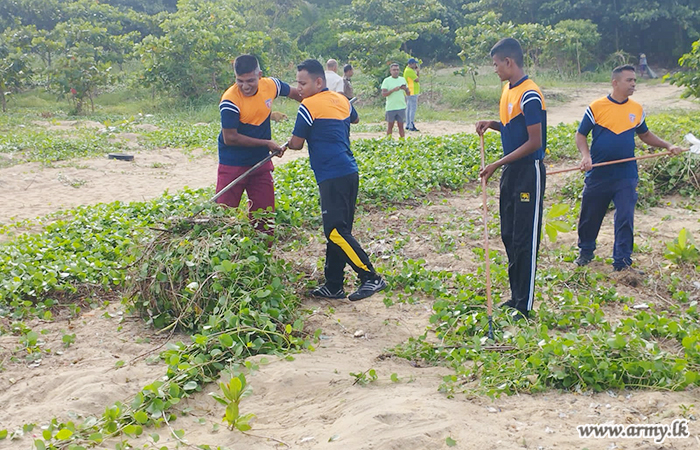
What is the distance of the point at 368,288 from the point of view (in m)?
5.15

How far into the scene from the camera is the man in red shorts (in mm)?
5379

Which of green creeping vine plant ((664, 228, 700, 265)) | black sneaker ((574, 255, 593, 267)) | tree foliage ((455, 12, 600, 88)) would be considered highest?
tree foliage ((455, 12, 600, 88))

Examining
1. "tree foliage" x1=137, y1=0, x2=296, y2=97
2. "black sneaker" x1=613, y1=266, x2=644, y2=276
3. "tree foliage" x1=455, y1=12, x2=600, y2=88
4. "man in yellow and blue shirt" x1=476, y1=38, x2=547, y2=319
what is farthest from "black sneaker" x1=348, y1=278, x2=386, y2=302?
"tree foliage" x1=455, y1=12, x2=600, y2=88

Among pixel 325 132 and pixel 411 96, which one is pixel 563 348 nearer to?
pixel 325 132

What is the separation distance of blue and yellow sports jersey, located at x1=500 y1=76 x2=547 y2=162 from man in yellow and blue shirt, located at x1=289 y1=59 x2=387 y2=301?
4.02 ft

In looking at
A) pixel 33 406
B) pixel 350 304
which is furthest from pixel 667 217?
pixel 33 406

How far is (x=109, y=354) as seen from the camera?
13.8ft

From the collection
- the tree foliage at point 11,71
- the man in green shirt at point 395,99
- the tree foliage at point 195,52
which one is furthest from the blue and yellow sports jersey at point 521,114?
the tree foliage at point 11,71

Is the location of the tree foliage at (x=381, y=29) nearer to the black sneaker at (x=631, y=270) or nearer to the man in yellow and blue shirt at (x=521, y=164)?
the black sneaker at (x=631, y=270)

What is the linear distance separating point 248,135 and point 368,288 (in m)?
1.67

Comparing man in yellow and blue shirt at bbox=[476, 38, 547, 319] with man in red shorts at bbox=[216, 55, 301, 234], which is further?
man in red shorts at bbox=[216, 55, 301, 234]

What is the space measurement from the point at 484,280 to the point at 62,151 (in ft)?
29.1

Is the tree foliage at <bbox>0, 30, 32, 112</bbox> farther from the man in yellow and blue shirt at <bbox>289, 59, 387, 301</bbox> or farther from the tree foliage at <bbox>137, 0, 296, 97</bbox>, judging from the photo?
the man in yellow and blue shirt at <bbox>289, 59, 387, 301</bbox>

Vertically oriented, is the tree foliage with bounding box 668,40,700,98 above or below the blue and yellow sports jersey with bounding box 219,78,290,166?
above
